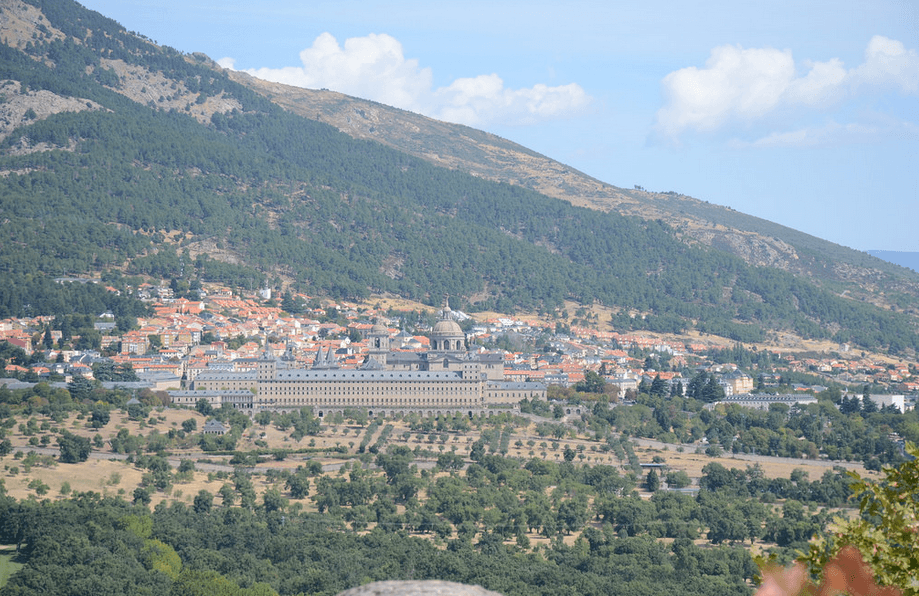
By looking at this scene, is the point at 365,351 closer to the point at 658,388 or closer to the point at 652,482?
the point at 658,388

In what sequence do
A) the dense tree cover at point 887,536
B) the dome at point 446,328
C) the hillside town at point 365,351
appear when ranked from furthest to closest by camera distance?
the dome at point 446,328 < the hillside town at point 365,351 < the dense tree cover at point 887,536

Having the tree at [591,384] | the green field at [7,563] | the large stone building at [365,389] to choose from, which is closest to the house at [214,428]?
the large stone building at [365,389]

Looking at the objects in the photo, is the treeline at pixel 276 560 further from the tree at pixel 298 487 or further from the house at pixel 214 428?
the house at pixel 214 428

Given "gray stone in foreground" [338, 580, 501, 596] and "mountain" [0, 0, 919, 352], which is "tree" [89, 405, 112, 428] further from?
"gray stone in foreground" [338, 580, 501, 596]

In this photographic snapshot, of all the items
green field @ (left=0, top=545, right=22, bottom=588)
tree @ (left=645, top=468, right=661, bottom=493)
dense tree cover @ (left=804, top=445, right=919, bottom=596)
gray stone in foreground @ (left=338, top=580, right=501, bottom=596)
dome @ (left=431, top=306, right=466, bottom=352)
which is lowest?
green field @ (left=0, top=545, right=22, bottom=588)

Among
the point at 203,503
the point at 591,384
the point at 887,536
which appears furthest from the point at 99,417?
the point at 887,536

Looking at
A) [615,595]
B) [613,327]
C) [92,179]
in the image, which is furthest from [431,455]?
[92,179]

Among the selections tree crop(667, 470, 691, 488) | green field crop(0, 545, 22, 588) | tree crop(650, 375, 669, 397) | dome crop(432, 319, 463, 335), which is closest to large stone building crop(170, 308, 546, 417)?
dome crop(432, 319, 463, 335)
